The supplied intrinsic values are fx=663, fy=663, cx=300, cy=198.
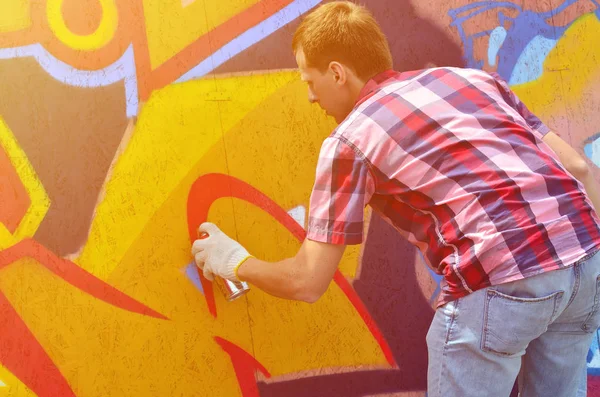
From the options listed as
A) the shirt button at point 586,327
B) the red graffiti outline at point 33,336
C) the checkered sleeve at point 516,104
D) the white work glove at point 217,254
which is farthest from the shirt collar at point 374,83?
the red graffiti outline at point 33,336

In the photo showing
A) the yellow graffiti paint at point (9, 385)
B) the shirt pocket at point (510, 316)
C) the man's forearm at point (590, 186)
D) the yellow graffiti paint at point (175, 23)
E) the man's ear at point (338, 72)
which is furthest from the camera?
the yellow graffiti paint at point (175, 23)

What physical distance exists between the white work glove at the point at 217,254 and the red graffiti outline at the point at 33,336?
1.25ft

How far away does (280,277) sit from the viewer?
6.18 feet

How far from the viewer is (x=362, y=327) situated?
2.63 meters

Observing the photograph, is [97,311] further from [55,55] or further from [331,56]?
[331,56]

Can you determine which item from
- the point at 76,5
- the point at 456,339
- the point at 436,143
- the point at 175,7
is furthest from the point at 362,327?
the point at 76,5

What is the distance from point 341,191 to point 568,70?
156 cm

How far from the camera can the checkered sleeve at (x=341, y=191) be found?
69.0 inches

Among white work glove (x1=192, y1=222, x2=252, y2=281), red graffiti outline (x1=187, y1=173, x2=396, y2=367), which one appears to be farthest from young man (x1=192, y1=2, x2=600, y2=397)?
red graffiti outline (x1=187, y1=173, x2=396, y2=367)

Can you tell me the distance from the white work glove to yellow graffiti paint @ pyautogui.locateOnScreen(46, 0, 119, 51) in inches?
29.8

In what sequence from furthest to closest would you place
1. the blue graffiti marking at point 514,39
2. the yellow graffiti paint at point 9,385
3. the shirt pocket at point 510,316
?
the blue graffiti marking at point 514,39 → the yellow graffiti paint at point 9,385 → the shirt pocket at point 510,316

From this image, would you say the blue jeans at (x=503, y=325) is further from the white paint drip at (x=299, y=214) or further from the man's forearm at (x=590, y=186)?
the white paint drip at (x=299, y=214)

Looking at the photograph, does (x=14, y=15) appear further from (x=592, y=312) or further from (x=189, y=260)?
(x=592, y=312)

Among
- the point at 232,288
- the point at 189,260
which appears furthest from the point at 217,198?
the point at 232,288
